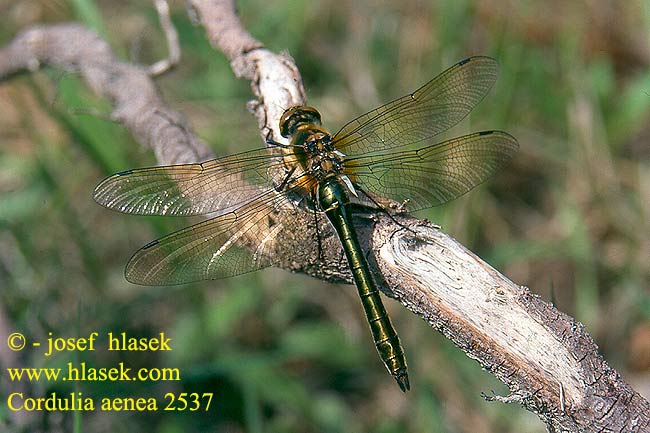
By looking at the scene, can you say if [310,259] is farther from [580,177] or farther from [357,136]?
[580,177]

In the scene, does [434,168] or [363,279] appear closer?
[363,279]

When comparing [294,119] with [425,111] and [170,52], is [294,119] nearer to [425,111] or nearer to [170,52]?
[425,111]

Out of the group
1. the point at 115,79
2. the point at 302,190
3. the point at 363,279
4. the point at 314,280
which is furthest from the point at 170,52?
the point at 314,280

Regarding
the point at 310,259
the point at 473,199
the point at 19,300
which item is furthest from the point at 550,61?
the point at 19,300

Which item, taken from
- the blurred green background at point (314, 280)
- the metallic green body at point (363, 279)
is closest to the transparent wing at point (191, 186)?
the metallic green body at point (363, 279)

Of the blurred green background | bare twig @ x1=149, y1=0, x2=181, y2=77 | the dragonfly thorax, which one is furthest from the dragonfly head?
the blurred green background
